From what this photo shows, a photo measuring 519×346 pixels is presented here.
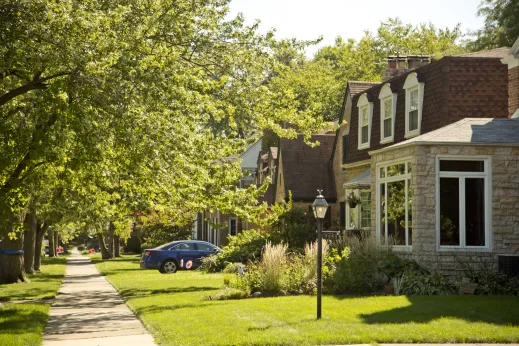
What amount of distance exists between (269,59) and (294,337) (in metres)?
10.5

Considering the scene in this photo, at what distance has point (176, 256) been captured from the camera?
34500mm

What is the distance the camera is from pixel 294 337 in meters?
11.6

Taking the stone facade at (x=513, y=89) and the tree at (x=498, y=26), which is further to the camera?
the tree at (x=498, y=26)

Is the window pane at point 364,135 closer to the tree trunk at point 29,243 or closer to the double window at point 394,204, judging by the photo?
the double window at point 394,204

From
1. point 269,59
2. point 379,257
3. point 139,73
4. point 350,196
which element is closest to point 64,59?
point 139,73

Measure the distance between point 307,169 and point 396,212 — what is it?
17407mm

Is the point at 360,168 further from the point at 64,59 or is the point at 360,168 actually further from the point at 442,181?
the point at 64,59

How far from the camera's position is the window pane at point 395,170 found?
20.6m

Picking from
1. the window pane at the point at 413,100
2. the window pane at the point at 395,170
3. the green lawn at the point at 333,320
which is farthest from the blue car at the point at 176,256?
the green lawn at the point at 333,320

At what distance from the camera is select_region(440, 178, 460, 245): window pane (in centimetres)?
1939

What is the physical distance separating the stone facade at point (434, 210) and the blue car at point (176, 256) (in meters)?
16.9

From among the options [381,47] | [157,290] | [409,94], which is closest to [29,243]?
[157,290]

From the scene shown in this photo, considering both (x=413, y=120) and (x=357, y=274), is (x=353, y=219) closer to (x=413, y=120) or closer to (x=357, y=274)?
(x=413, y=120)

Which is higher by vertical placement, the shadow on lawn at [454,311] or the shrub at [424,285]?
the shrub at [424,285]
